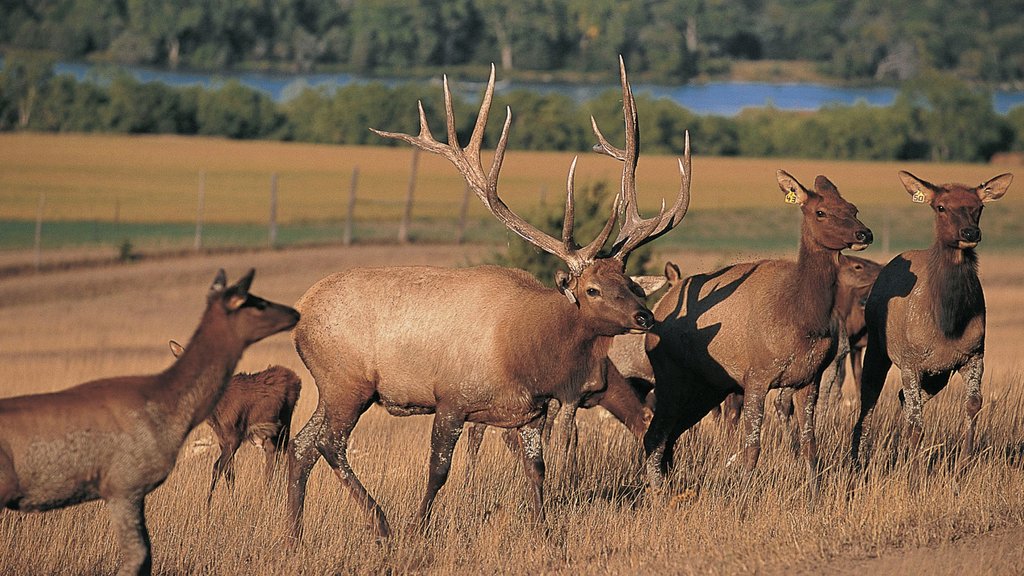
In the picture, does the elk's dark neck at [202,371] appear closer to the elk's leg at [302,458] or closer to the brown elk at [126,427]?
the brown elk at [126,427]

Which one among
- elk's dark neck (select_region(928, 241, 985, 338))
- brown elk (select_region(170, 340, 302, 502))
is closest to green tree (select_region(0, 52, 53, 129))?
brown elk (select_region(170, 340, 302, 502))

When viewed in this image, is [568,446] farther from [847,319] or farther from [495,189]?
[847,319]

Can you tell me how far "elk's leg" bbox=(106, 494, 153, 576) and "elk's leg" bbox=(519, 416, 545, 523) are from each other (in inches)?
116

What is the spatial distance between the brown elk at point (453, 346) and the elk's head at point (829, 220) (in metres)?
1.37

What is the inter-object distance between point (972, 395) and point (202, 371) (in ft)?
21.2

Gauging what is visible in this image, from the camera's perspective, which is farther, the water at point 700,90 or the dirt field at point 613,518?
the water at point 700,90

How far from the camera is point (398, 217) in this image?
5069 cm

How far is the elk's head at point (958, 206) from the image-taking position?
11328mm

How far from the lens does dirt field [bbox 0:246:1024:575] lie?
9047 mm

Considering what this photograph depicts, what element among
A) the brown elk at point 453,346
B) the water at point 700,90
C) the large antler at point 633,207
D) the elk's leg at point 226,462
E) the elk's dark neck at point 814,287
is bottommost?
the water at point 700,90

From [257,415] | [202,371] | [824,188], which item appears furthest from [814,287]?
[202,371]

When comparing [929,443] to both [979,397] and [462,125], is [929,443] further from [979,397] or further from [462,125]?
[462,125]

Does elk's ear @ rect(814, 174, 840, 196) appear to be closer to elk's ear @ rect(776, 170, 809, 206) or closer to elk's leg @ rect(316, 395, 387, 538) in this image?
elk's ear @ rect(776, 170, 809, 206)

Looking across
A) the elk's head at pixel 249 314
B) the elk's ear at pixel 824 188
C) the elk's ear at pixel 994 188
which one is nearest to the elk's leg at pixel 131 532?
the elk's head at pixel 249 314
